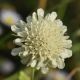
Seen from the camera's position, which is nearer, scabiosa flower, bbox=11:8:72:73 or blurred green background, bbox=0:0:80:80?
scabiosa flower, bbox=11:8:72:73

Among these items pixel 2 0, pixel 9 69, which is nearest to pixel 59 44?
pixel 9 69

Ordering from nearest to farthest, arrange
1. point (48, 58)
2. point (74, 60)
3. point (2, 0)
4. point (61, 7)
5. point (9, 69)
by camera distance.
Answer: point (48, 58) < point (61, 7) < point (74, 60) < point (9, 69) < point (2, 0)

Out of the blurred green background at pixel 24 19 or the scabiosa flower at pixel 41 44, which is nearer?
the scabiosa flower at pixel 41 44

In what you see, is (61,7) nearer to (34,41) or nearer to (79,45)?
(79,45)
